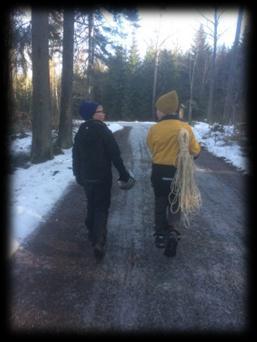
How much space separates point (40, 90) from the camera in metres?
11.1

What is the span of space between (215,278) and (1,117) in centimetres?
1421

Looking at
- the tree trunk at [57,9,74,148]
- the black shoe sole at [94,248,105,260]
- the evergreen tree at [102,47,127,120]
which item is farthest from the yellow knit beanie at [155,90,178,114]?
the evergreen tree at [102,47,127,120]

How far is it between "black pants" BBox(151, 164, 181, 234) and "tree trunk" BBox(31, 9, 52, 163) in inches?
268

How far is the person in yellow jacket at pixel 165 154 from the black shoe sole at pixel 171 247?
0.02m

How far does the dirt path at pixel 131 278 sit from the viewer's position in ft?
11.9

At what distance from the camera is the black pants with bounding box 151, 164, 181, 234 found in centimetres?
523

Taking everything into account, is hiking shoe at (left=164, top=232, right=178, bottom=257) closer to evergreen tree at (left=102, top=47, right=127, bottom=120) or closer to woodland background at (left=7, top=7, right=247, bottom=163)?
woodland background at (left=7, top=7, right=247, bottom=163)

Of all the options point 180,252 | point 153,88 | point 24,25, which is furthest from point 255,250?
point 153,88

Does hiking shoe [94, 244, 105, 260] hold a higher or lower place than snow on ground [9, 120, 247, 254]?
higher

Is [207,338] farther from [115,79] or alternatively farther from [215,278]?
[115,79]

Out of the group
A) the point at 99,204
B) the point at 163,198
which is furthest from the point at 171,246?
the point at 99,204

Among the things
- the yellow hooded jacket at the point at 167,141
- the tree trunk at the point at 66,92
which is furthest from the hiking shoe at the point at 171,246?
the tree trunk at the point at 66,92

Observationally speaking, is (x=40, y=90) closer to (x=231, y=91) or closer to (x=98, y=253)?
(x=98, y=253)

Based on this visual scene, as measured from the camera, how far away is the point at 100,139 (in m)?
5.11
